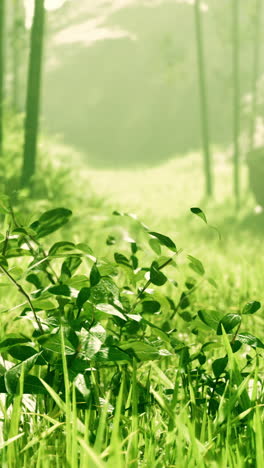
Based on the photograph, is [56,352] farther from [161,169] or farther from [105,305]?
[161,169]

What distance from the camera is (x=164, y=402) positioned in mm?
992

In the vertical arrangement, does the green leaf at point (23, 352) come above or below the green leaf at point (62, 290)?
below

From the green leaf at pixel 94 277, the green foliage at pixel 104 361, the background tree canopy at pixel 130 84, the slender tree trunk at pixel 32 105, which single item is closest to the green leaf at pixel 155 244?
the green foliage at pixel 104 361

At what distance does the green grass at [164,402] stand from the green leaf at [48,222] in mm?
152

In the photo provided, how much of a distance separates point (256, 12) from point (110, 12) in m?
27.9

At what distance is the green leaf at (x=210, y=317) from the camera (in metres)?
1.34

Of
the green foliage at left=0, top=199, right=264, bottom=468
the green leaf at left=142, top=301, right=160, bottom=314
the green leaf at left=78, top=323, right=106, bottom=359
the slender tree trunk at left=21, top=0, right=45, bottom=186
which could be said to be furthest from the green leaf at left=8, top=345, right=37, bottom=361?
the slender tree trunk at left=21, top=0, right=45, bottom=186

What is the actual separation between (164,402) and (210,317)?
39 centimetres

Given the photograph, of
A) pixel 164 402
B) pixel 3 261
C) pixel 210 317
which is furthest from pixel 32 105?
pixel 164 402

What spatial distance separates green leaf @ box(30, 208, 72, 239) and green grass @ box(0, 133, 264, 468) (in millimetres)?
152

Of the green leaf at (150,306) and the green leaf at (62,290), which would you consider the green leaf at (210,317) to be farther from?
the green leaf at (62,290)

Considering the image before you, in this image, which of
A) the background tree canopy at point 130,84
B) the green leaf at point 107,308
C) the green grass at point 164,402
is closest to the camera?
the green grass at point 164,402

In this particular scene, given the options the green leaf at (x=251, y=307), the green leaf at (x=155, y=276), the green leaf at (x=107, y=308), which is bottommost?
the green leaf at (x=251, y=307)

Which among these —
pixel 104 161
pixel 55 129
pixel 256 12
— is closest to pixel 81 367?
pixel 256 12
